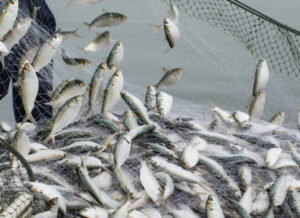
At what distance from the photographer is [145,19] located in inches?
280

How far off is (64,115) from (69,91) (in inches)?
12.4

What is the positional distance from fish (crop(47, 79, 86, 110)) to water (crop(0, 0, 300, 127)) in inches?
46.8

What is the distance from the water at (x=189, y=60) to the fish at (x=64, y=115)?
1500mm

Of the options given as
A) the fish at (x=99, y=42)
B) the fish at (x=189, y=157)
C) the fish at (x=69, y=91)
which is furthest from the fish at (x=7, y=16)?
the fish at (x=189, y=157)

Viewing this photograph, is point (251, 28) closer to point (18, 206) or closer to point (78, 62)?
point (78, 62)

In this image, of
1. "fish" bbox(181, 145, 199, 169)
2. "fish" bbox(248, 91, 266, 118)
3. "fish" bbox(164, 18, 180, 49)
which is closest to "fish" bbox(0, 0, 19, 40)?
"fish" bbox(164, 18, 180, 49)

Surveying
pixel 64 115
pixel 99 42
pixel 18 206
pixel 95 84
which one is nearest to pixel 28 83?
pixel 64 115

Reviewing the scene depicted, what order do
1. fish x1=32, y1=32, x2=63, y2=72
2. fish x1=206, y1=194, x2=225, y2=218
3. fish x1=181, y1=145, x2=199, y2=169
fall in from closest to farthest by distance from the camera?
fish x1=206, y1=194, x2=225, y2=218 → fish x1=181, y1=145, x2=199, y2=169 → fish x1=32, y1=32, x2=63, y2=72

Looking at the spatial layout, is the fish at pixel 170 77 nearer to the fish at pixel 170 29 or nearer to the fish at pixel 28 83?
the fish at pixel 170 29

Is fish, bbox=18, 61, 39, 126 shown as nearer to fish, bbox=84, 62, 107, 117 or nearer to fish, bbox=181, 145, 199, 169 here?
fish, bbox=84, 62, 107, 117

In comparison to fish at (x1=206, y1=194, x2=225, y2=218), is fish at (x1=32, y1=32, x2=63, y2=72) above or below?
above

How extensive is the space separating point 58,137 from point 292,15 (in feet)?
19.6

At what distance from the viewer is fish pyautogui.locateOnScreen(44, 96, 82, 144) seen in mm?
2543

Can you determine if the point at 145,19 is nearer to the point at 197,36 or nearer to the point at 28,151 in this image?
the point at 197,36
